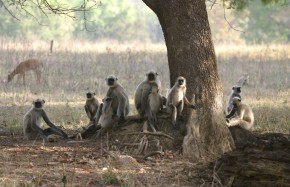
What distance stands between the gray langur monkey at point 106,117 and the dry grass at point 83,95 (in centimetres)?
42

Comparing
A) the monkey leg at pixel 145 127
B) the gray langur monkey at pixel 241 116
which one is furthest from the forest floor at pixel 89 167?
the gray langur monkey at pixel 241 116

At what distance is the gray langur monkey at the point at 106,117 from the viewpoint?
931 cm

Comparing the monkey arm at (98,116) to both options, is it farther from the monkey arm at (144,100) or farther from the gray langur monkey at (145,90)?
the monkey arm at (144,100)

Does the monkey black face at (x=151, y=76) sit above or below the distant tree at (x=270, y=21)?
below

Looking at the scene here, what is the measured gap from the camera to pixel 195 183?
21.8ft

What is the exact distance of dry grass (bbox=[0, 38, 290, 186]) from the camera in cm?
675

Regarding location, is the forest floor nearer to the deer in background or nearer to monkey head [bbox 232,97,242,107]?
monkey head [bbox 232,97,242,107]

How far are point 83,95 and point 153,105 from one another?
7590mm

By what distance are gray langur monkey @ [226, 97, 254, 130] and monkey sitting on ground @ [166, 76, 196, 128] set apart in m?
1.28

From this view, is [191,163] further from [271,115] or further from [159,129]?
[271,115]

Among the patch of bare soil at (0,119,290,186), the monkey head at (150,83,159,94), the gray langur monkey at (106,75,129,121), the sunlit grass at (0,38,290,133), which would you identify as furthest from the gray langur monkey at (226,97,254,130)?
the gray langur monkey at (106,75,129,121)

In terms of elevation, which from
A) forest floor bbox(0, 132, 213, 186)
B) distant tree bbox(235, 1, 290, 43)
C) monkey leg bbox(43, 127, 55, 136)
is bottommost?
forest floor bbox(0, 132, 213, 186)

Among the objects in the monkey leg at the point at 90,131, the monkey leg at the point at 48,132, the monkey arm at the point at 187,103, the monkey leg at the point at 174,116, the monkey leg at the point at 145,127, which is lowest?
the monkey leg at the point at 48,132

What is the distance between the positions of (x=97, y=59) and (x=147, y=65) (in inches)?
89.5
